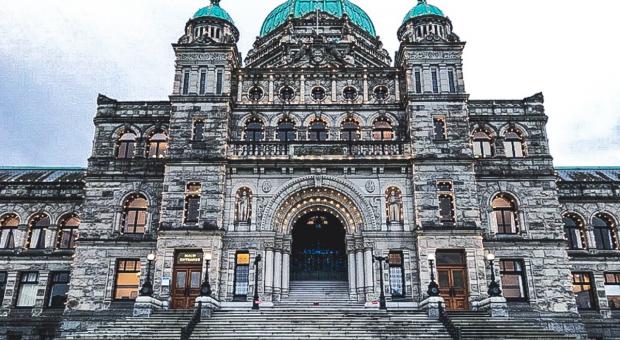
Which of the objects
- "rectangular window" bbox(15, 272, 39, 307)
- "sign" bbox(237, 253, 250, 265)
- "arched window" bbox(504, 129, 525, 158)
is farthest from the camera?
"rectangular window" bbox(15, 272, 39, 307)

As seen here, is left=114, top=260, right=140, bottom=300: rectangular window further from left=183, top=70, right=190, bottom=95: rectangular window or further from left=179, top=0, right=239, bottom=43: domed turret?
left=179, top=0, right=239, bottom=43: domed turret

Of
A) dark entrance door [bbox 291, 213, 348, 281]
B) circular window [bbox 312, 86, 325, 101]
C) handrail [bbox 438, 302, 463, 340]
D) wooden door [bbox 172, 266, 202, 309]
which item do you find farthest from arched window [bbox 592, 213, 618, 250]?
wooden door [bbox 172, 266, 202, 309]

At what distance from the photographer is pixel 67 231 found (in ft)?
117

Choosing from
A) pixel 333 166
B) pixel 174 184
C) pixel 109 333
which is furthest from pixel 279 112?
pixel 109 333

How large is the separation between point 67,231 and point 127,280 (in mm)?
7669

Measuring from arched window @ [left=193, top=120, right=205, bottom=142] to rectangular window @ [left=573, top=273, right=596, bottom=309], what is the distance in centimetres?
2456

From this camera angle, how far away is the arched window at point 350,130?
107ft

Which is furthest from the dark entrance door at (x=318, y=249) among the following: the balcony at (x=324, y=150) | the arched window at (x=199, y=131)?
the arched window at (x=199, y=131)

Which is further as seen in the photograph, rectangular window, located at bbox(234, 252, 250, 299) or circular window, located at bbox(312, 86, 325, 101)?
circular window, located at bbox(312, 86, 325, 101)

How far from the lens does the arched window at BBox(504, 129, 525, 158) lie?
33.2 metres

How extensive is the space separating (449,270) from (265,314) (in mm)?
10305

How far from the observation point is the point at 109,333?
77.8ft

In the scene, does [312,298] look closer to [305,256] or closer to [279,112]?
[305,256]

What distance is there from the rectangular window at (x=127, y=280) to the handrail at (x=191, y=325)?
7.06 m
